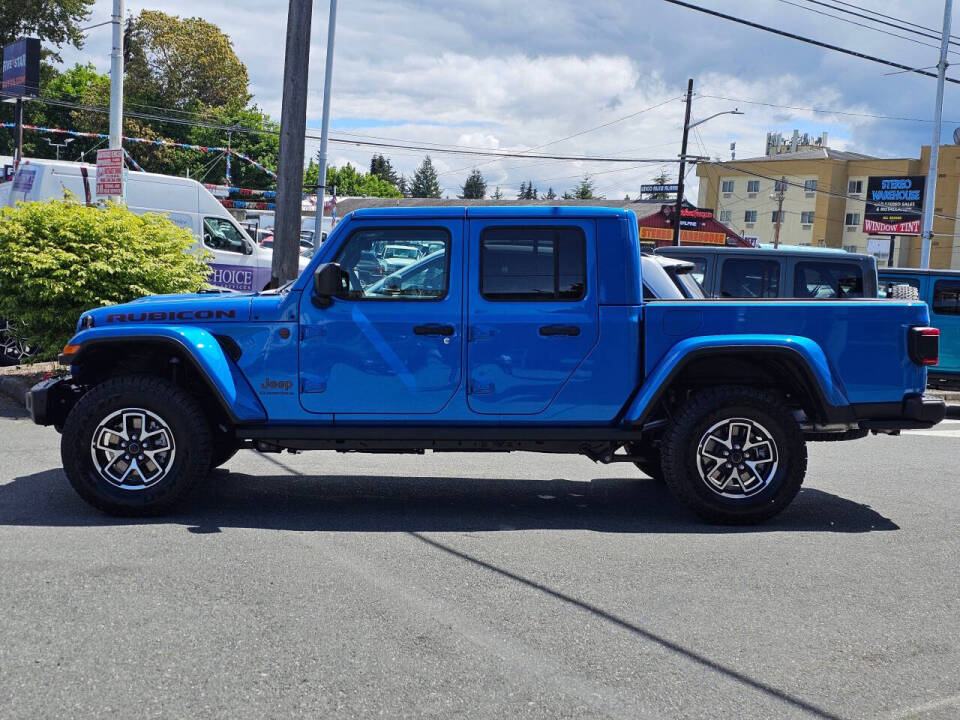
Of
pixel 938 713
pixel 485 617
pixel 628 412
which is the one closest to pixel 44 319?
pixel 628 412

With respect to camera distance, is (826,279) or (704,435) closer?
(704,435)

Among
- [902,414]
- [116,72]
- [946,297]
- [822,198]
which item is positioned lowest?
[902,414]

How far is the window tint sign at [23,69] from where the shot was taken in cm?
4116

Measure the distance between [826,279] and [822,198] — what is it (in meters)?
80.6

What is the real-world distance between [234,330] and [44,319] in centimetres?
528

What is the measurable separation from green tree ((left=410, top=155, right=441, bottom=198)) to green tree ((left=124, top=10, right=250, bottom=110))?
85.4 meters

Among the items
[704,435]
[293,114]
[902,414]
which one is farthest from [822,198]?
[704,435]

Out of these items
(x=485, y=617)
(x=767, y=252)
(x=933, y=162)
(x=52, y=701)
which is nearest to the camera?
(x=52, y=701)

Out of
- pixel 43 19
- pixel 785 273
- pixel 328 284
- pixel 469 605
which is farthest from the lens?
pixel 43 19

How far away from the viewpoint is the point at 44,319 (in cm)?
1045

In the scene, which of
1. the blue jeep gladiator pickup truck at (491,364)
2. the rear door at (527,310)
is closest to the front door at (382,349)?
the blue jeep gladiator pickup truck at (491,364)

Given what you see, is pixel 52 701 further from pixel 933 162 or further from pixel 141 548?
pixel 933 162

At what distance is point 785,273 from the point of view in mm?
12305

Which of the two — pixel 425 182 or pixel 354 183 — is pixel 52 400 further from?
pixel 425 182
